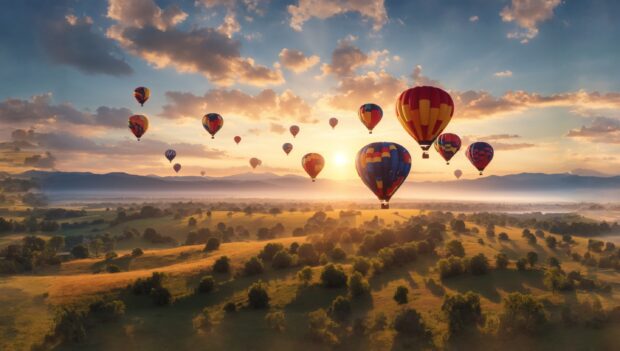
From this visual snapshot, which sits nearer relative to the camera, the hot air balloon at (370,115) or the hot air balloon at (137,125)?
the hot air balloon at (370,115)

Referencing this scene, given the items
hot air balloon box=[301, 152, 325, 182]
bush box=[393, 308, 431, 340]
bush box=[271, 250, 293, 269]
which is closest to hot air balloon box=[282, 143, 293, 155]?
hot air balloon box=[301, 152, 325, 182]

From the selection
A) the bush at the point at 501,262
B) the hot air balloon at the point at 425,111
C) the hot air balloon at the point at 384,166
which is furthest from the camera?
the bush at the point at 501,262

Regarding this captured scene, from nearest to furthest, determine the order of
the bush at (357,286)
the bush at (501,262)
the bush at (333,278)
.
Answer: the bush at (357,286) → the bush at (333,278) → the bush at (501,262)

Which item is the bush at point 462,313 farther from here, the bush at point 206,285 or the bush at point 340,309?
the bush at point 206,285

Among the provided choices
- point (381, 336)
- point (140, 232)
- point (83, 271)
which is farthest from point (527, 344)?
point (140, 232)

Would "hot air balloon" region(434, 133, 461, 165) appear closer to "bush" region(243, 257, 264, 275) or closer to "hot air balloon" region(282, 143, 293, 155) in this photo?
"bush" region(243, 257, 264, 275)

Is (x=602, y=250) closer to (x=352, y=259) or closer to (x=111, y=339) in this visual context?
(x=352, y=259)

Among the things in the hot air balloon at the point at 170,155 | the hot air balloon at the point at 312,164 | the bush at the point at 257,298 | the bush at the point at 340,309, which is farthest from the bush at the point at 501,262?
the hot air balloon at the point at 170,155

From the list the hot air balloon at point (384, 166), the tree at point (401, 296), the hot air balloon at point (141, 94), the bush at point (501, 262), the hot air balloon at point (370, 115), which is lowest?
the tree at point (401, 296)
